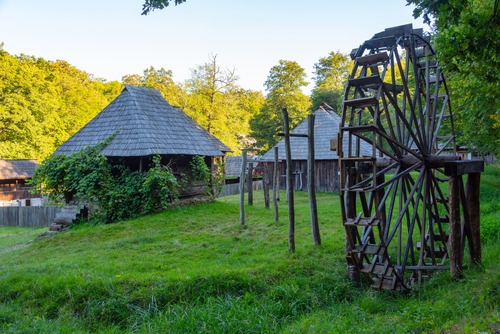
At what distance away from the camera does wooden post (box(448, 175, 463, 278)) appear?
251 inches

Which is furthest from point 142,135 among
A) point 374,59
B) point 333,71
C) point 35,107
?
point 333,71

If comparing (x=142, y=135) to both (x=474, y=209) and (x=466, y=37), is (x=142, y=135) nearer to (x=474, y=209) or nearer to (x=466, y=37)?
(x=474, y=209)

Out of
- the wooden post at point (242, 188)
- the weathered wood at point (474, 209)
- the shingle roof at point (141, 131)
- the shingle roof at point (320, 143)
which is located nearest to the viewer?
the weathered wood at point (474, 209)

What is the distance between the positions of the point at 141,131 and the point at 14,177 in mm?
18134

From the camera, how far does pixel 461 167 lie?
6543 millimetres

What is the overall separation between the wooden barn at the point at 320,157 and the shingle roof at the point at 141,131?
604cm

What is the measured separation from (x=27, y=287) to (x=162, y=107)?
1221 cm

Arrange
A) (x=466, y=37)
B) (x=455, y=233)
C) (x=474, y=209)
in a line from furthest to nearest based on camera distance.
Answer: (x=474, y=209) → (x=455, y=233) → (x=466, y=37)

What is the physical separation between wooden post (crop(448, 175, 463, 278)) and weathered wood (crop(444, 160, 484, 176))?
132 millimetres

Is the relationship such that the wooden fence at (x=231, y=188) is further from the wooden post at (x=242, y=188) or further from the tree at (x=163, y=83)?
the wooden post at (x=242, y=188)

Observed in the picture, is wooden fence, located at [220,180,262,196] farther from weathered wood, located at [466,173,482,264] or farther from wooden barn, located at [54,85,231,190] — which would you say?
weathered wood, located at [466,173,482,264]

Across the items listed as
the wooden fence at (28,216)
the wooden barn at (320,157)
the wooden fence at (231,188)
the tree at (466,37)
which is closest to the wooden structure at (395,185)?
the tree at (466,37)

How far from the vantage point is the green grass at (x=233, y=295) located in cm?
510

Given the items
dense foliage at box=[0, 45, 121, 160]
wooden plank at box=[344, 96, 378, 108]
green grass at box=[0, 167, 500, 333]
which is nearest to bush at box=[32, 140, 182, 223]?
green grass at box=[0, 167, 500, 333]
